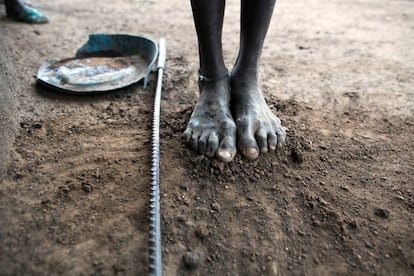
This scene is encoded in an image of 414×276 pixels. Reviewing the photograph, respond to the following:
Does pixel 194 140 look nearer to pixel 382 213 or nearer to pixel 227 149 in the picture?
pixel 227 149

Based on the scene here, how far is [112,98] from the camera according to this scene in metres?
1.64

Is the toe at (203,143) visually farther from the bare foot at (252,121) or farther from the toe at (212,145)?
the bare foot at (252,121)

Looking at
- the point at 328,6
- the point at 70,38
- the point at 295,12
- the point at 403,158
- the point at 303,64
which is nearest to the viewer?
the point at 403,158

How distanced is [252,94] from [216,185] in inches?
15.7

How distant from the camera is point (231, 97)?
1.34 metres

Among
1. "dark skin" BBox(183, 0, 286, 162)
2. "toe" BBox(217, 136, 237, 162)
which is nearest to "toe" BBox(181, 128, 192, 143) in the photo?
"dark skin" BBox(183, 0, 286, 162)

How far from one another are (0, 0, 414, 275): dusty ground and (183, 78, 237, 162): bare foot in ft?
0.16

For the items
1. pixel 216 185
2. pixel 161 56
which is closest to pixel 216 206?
pixel 216 185

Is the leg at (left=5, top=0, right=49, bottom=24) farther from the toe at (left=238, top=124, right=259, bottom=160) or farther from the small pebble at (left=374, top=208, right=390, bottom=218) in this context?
the small pebble at (left=374, top=208, right=390, bottom=218)

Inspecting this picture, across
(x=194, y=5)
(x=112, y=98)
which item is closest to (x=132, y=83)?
(x=112, y=98)

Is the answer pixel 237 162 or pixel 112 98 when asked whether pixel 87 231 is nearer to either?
pixel 237 162

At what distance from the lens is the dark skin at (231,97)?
1.17 metres

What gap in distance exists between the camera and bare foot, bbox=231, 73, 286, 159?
3.87 feet

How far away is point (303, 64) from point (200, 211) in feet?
4.60
